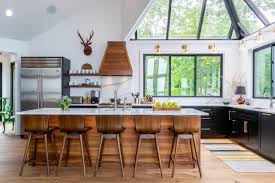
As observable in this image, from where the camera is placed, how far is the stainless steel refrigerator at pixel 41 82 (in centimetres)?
740

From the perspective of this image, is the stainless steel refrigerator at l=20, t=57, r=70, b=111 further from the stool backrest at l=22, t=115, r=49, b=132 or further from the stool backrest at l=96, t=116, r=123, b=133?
the stool backrest at l=96, t=116, r=123, b=133

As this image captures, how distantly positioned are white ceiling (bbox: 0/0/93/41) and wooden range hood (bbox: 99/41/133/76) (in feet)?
4.72

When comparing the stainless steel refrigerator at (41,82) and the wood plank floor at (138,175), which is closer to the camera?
the wood plank floor at (138,175)

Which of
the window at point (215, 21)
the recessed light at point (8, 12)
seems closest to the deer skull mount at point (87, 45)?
the recessed light at point (8, 12)

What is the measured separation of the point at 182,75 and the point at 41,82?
390cm

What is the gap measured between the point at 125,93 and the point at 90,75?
43.1 inches

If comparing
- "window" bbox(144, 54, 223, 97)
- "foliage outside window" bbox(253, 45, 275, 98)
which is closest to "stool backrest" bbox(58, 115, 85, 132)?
→ "window" bbox(144, 54, 223, 97)

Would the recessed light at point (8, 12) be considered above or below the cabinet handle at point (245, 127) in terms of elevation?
above

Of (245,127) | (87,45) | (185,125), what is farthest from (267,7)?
(87,45)

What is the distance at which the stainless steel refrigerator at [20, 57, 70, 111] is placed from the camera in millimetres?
7398

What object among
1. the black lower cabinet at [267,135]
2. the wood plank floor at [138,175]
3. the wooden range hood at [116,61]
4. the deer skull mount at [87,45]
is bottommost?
the wood plank floor at [138,175]

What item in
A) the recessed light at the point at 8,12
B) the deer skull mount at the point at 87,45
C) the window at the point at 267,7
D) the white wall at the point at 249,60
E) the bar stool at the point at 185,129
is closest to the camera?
the bar stool at the point at 185,129

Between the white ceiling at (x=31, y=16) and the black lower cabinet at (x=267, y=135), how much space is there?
5288mm

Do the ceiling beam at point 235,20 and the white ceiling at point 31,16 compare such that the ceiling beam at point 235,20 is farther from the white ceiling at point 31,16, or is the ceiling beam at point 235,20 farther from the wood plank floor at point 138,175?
the wood plank floor at point 138,175
